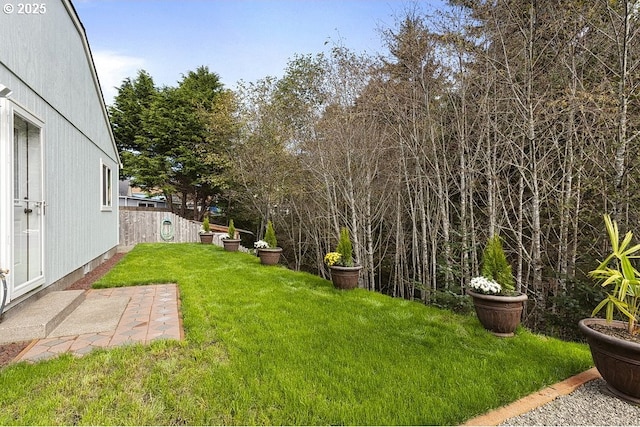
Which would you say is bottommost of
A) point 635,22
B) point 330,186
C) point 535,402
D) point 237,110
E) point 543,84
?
point 535,402

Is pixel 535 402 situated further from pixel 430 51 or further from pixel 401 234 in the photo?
pixel 401 234

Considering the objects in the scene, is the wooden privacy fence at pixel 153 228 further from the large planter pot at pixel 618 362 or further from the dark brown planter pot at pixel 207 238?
the large planter pot at pixel 618 362

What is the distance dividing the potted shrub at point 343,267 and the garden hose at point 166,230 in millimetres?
8934

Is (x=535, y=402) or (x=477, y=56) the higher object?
(x=477, y=56)

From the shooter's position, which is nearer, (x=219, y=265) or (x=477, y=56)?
(x=477, y=56)

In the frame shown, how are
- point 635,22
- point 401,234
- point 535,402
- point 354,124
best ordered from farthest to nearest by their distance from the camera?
point 401,234 < point 354,124 < point 635,22 < point 535,402

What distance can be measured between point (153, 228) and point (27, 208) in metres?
8.84

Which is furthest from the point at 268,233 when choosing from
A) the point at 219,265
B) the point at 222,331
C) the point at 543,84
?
the point at 543,84

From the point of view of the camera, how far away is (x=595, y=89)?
3.72 metres

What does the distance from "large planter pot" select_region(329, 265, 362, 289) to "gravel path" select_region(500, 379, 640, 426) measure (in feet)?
9.78

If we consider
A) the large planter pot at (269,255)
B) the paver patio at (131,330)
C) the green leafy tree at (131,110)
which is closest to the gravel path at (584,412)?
the paver patio at (131,330)

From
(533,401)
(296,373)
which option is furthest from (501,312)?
(296,373)

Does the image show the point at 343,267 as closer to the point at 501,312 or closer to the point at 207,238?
the point at 501,312

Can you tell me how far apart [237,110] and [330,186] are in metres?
5.16
